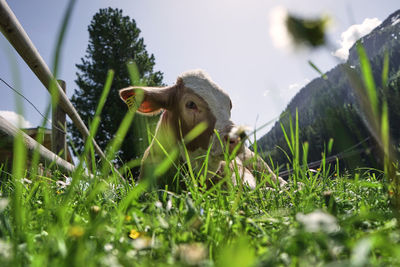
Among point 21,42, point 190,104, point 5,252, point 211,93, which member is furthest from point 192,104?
point 5,252

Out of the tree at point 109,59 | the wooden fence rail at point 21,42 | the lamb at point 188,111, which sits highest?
the tree at point 109,59

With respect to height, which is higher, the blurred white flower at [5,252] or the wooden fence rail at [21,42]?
the wooden fence rail at [21,42]

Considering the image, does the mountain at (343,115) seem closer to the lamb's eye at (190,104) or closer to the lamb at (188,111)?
the lamb at (188,111)

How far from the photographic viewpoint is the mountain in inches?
33.9

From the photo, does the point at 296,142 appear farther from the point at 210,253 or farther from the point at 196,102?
the point at 196,102

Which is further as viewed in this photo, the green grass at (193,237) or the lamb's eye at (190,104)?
the lamb's eye at (190,104)

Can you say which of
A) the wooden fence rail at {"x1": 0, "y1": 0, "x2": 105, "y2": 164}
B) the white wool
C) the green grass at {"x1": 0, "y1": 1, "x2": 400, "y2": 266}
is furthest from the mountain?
the wooden fence rail at {"x1": 0, "y1": 0, "x2": 105, "y2": 164}

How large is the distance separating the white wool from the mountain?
1.43 feet

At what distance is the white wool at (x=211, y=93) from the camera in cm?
267

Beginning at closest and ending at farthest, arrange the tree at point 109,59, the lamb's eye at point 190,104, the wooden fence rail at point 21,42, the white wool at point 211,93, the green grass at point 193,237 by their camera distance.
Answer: the green grass at point 193,237
the wooden fence rail at point 21,42
the white wool at point 211,93
the lamb's eye at point 190,104
the tree at point 109,59

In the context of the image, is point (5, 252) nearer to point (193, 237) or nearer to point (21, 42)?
point (193, 237)

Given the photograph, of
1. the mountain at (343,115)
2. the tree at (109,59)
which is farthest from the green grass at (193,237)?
the tree at (109,59)

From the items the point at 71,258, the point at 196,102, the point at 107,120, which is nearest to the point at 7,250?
the point at 71,258

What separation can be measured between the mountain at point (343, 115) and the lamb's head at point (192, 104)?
474 millimetres
